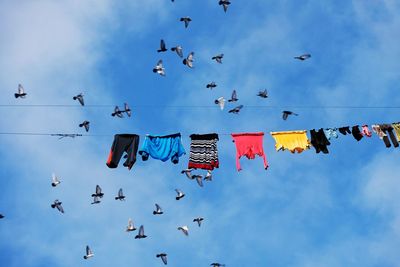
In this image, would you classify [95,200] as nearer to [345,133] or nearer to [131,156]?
[131,156]

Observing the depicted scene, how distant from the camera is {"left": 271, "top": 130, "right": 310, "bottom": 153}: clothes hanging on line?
37.5 meters

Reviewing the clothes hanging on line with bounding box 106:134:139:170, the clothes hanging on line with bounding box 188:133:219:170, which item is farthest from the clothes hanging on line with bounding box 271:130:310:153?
the clothes hanging on line with bounding box 106:134:139:170

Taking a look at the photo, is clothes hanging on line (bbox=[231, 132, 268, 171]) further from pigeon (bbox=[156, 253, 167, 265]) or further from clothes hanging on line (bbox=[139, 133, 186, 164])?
pigeon (bbox=[156, 253, 167, 265])

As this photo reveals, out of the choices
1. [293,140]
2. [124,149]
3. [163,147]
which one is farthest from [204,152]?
[293,140]

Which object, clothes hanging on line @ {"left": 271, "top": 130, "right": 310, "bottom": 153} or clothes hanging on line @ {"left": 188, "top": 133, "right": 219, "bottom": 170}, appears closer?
clothes hanging on line @ {"left": 188, "top": 133, "right": 219, "bottom": 170}

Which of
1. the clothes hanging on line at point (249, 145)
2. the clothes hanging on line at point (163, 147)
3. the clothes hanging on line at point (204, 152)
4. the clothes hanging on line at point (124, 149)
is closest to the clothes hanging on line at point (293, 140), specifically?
the clothes hanging on line at point (249, 145)

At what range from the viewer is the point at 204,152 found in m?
36.4

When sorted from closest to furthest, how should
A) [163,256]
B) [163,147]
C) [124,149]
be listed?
[124,149]
[163,147]
[163,256]

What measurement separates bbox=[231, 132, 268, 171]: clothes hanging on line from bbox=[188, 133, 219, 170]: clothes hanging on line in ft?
2.85

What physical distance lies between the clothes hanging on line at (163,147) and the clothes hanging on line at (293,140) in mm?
3680

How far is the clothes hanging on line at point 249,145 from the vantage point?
37.0 meters

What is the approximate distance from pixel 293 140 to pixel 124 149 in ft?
20.9

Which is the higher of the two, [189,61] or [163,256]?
[189,61]

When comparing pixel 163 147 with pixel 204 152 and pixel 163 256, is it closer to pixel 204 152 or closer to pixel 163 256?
pixel 204 152
